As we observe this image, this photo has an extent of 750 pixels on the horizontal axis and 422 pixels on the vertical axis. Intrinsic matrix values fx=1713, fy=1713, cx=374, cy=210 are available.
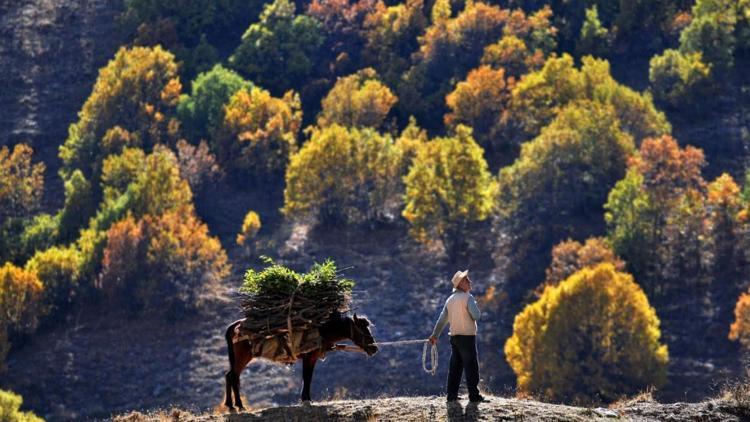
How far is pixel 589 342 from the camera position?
8900 cm

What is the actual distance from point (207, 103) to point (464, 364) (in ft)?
356

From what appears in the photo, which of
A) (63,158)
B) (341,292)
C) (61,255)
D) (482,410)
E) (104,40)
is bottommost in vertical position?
(482,410)

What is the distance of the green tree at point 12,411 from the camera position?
80.1 metres

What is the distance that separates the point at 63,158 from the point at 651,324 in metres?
58.1

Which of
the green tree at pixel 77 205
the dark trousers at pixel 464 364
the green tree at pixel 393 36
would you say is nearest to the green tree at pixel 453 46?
the green tree at pixel 393 36

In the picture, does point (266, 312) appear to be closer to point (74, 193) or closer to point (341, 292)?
point (341, 292)

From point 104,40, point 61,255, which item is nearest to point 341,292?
point 61,255

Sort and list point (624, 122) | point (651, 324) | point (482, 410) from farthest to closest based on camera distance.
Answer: point (624, 122) < point (651, 324) < point (482, 410)

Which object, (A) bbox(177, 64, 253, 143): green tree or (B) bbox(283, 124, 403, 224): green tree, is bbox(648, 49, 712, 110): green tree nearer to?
(B) bbox(283, 124, 403, 224): green tree

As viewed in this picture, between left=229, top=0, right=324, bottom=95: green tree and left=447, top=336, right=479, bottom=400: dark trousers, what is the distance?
115 m

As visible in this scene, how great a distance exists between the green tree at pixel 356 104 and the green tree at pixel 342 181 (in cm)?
1670

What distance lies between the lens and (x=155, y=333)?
10069cm

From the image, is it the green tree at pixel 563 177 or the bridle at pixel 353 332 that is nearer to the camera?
the bridle at pixel 353 332

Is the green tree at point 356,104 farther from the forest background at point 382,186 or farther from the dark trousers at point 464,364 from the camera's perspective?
the dark trousers at point 464,364
